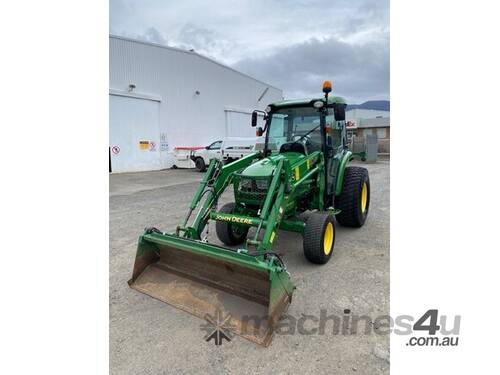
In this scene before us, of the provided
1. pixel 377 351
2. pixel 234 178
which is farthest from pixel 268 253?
pixel 234 178

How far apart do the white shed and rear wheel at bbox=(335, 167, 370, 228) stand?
12.7 meters

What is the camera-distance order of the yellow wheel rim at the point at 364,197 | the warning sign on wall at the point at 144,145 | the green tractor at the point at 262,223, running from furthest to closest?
the warning sign on wall at the point at 144,145 < the yellow wheel rim at the point at 364,197 < the green tractor at the point at 262,223

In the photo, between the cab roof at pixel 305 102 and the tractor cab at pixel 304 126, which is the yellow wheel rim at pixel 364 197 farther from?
the cab roof at pixel 305 102

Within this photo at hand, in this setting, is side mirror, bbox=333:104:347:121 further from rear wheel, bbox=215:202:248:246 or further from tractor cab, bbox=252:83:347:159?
rear wheel, bbox=215:202:248:246

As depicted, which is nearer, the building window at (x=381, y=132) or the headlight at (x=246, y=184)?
the headlight at (x=246, y=184)

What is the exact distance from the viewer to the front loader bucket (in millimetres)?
2883

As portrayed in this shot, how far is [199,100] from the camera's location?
65.2 feet

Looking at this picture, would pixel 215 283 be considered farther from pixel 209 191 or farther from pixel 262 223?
pixel 209 191

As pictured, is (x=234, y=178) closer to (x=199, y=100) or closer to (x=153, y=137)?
(x=153, y=137)

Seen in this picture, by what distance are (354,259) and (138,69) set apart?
613 inches

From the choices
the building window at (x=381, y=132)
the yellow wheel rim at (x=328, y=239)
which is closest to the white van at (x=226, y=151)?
the yellow wheel rim at (x=328, y=239)

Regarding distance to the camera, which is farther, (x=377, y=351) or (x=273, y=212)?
(x=273, y=212)

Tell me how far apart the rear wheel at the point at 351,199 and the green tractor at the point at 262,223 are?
0.05ft

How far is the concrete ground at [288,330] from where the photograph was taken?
8.33ft
